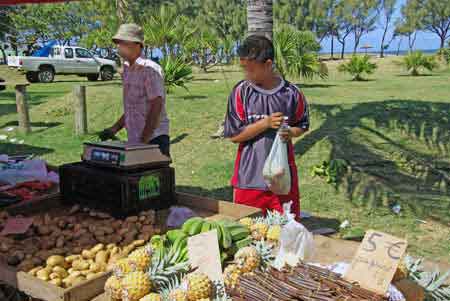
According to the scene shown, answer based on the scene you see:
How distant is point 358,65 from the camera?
20094 millimetres

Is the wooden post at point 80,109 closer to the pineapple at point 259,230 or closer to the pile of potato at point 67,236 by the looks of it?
the pile of potato at point 67,236

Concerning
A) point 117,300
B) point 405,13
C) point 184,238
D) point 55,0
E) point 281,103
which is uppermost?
point 405,13

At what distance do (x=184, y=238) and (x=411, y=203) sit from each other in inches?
167

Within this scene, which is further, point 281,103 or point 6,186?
point 6,186

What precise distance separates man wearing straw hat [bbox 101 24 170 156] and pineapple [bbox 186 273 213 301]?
197 centimetres

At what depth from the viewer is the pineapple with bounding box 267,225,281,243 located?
220cm

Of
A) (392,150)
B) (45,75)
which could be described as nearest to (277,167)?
(392,150)

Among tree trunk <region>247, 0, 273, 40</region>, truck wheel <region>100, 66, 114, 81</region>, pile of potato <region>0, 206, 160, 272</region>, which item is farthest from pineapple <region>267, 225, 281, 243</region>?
truck wheel <region>100, 66, 114, 81</region>

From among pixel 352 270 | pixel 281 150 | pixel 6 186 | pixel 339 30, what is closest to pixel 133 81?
pixel 6 186

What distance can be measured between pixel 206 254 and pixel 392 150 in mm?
5968

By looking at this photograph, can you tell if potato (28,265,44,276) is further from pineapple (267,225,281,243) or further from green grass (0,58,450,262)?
green grass (0,58,450,262)

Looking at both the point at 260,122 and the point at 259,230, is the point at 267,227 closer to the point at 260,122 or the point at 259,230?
the point at 259,230

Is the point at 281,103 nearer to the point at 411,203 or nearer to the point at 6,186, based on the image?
the point at 6,186

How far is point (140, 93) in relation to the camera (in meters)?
3.71
